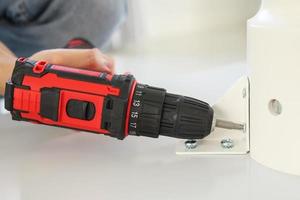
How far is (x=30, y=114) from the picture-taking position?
51 cm

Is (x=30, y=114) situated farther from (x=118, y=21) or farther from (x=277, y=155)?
(x=118, y=21)

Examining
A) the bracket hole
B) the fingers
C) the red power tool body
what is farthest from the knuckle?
the bracket hole

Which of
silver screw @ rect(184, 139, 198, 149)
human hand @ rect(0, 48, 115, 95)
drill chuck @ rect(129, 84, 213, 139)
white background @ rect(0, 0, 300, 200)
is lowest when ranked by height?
white background @ rect(0, 0, 300, 200)

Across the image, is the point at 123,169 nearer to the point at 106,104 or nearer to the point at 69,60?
the point at 106,104

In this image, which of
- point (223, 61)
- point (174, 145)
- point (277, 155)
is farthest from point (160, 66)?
point (277, 155)

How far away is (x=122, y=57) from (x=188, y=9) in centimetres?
51

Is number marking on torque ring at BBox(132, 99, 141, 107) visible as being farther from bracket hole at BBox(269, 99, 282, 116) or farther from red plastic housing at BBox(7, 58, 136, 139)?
bracket hole at BBox(269, 99, 282, 116)

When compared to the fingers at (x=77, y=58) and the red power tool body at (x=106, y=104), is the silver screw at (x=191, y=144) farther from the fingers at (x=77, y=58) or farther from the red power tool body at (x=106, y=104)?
the fingers at (x=77, y=58)

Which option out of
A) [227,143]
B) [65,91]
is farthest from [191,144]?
[65,91]

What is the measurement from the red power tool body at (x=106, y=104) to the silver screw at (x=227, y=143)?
0.04 metres

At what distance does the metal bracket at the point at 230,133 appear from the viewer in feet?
1.67

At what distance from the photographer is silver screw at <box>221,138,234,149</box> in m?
0.52

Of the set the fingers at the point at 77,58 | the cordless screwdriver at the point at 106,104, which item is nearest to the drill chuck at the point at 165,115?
the cordless screwdriver at the point at 106,104

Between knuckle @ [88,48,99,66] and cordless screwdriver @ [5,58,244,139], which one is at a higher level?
knuckle @ [88,48,99,66]
